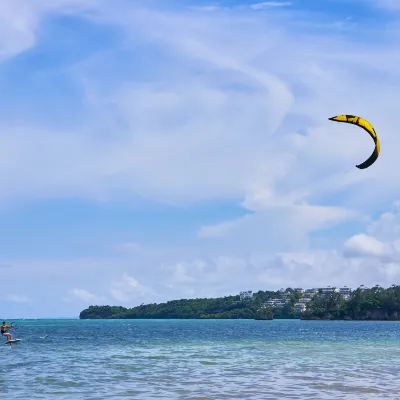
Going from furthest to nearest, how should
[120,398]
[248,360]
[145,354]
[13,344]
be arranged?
[13,344], [145,354], [248,360], [120,398]

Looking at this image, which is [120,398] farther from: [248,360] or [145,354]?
[145,354]

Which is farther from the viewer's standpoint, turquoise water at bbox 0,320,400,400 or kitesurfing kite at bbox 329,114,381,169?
turquoise water at bbox 0,320,400,400

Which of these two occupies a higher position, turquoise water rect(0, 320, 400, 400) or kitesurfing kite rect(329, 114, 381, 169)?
kitesurfing kite rect(329, 114, 381, 169)

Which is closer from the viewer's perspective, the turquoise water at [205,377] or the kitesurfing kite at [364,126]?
the kitesurfing kite at [364,126]

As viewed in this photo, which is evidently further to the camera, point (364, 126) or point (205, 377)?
point (205, 377)

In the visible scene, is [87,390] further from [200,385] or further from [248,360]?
[248,360]

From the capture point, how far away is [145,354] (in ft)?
180

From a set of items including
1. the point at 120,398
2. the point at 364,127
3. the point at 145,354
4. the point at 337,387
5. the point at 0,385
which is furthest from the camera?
the point at 145,354

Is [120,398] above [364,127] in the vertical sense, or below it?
below

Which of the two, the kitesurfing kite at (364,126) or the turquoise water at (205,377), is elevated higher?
the kitesurfing kite at (364,126)

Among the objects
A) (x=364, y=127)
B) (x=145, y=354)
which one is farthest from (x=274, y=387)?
(x=145, y=354)

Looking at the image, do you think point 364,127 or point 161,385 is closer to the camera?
point 364,127

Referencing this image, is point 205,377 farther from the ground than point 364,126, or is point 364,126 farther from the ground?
point 364,126

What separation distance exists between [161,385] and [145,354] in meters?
23.5
